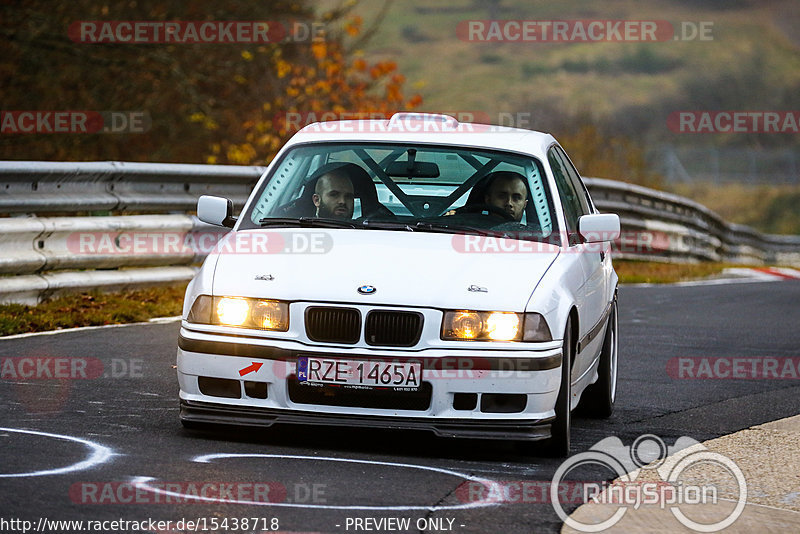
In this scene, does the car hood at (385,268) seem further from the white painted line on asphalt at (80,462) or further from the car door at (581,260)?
the white painted line on asphalt at (80,462)

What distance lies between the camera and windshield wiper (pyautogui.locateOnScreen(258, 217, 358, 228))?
7500 millimetres

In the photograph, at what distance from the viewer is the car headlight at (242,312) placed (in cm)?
676

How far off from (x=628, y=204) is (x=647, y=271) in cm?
138

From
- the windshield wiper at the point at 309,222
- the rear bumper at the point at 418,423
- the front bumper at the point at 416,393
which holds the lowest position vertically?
the rear bumper at the point at 418,423

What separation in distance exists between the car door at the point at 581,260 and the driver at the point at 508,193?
255 millimetres

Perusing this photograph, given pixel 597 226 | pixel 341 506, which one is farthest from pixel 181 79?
pixel 341 506

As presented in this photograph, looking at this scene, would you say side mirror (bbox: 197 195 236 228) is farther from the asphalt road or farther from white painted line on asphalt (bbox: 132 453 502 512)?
white painted line on asphalt (bbox: 132 453 502 512)

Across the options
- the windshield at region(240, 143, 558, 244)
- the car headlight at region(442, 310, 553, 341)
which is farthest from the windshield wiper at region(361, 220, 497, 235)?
the car headlight at region(442, 310, 553, 341)

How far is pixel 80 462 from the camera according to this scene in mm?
6051

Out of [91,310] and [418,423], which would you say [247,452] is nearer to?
[418,423]

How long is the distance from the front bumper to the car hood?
235mm

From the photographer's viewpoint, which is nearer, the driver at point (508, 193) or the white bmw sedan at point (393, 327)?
the white bmw sedan at point (393, 327)

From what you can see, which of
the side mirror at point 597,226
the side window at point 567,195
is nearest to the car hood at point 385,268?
the side mirror at point 597,226

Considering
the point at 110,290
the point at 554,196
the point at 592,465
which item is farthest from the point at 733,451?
the point at 110,290
